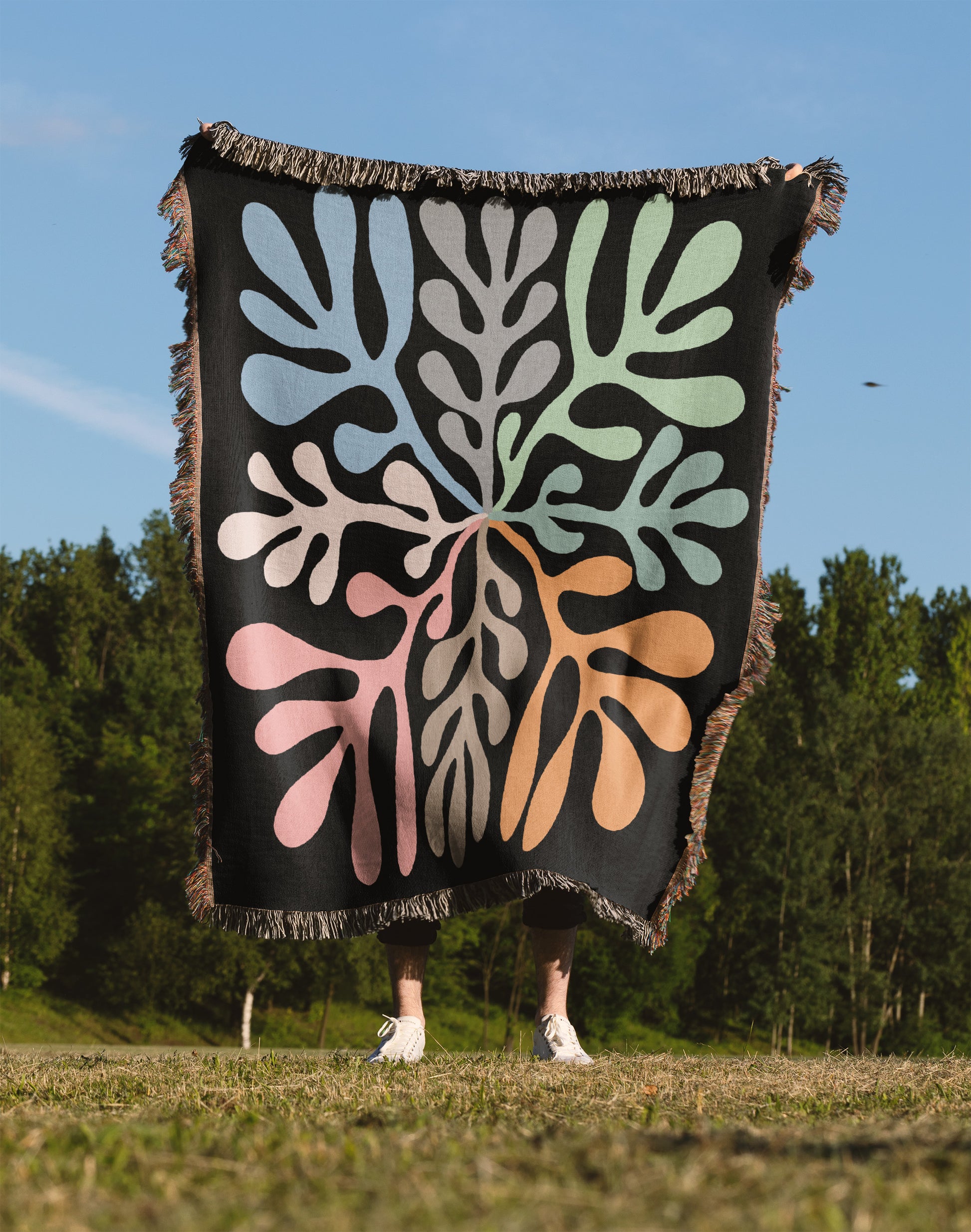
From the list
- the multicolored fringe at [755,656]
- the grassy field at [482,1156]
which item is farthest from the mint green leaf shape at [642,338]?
the grassy field at [482,1156]

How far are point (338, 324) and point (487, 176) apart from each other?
0.85 metres

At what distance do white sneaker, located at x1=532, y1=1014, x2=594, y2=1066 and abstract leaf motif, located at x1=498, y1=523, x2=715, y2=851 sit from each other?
2.32ft

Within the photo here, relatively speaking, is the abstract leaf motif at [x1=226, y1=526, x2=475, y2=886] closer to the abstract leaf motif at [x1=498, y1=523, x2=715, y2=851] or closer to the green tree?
the abstract leaf motif at [x1=498, y1=523, x2=715, y2=851]

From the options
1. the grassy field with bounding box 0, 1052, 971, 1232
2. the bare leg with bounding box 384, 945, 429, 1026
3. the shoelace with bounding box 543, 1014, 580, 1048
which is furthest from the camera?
the bare leg with bounding box 384, 945, 429, 1026

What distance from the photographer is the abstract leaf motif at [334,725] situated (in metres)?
4.08

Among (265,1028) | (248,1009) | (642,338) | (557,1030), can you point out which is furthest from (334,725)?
(265,1028)

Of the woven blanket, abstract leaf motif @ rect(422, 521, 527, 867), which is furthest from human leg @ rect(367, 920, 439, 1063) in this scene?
abstract leaf motif @ rect(422, 521, 527, 867)

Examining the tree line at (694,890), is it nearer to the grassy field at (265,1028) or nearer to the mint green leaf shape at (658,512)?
the grassy field at (265,1028)

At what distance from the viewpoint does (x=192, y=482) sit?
415 centimetres

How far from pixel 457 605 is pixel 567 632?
427 millimetres

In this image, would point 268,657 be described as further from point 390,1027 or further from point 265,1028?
point 265,1028

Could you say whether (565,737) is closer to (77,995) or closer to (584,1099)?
(584,1099)

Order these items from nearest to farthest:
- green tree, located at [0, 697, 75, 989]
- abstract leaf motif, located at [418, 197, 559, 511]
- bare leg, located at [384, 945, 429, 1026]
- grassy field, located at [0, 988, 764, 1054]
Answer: bare leg, located at [384, 945, 429, 1026], abstract leaf motif, located at [418, 197, 559, 511], grassy field, located at [0, 988, 764, 1054], green tree, located at [0, 697, 75, 989]

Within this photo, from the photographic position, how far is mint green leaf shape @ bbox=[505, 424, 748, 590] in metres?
4.29
